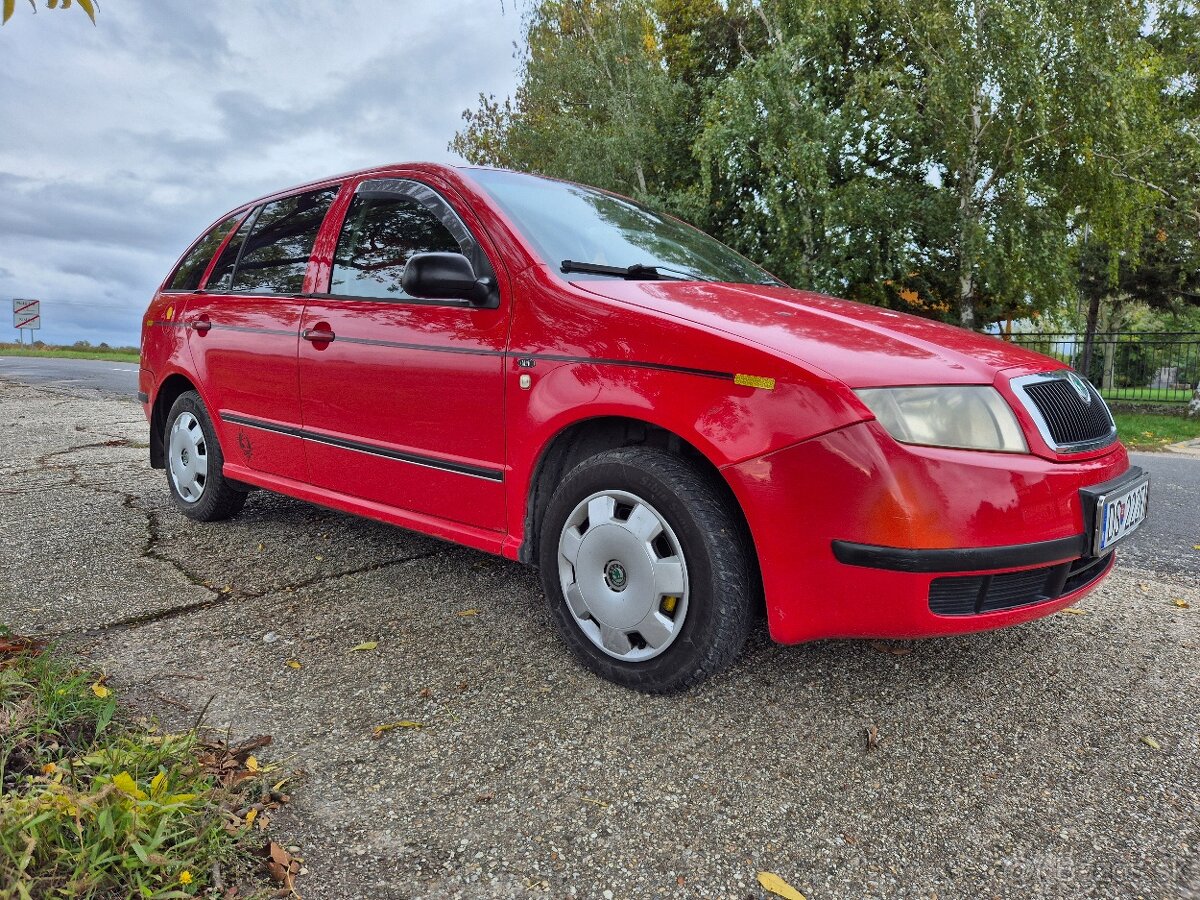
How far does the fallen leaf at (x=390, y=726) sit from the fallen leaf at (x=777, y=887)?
0.98m

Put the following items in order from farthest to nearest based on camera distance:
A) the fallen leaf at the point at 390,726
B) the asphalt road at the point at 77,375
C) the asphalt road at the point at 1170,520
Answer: the asphalt road at the point at 77,375, the asphalt road at the point at 1170,520, the fallen leaf at the point at 390,726

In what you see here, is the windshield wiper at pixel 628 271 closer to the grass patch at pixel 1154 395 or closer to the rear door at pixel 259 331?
the rear door at pixel 259 331

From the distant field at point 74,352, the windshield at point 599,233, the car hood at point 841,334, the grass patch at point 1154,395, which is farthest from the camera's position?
the distant field at point 74,352

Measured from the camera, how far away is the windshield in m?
2.72

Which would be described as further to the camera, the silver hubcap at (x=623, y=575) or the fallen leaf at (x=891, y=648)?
the fallen leaf at (x=891, y=648)

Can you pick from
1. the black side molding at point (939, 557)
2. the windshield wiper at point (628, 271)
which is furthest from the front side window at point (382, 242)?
the black side molding at point (939, 557)

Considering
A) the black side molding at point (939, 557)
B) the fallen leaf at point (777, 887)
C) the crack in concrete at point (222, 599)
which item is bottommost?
the fallen leaf at point (777, 887)

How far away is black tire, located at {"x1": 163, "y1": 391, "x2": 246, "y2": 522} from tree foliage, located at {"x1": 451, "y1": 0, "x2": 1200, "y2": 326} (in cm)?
1149

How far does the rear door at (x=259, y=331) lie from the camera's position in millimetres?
3432

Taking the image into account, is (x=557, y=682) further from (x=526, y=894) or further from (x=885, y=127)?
(x=885, y=127)

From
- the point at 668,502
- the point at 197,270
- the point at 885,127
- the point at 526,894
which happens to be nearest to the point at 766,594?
the point at 668,502

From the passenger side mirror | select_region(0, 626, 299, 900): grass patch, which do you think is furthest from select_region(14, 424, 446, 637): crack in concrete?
the passenger side mirror

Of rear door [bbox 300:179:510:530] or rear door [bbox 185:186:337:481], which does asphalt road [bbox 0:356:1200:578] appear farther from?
rear door [bbox 185:186:337:481]

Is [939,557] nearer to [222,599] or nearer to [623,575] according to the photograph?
[623,575]
